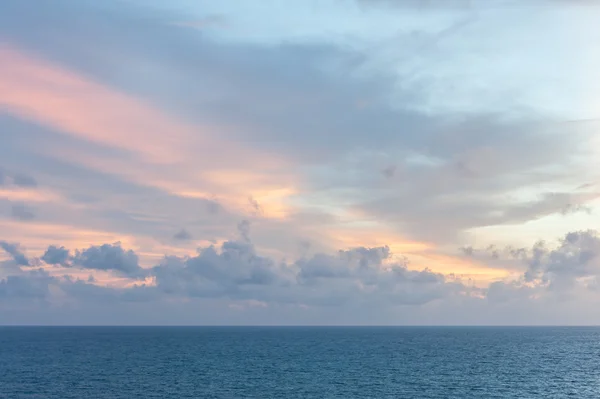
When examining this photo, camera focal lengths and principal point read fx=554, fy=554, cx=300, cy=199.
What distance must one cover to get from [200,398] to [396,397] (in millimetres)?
41276

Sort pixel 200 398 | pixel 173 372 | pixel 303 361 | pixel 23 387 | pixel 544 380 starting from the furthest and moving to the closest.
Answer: pixel 303 361 → pixel 173 372 → pixel 544 380 → pixel 23 387 → pixel 200 398

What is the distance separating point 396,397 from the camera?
118m

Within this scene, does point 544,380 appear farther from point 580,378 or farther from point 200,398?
point 200,398

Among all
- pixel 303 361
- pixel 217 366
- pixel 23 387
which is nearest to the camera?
pixel 23 387

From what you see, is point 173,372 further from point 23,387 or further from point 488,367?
point 488,367

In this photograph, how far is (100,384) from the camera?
133875 millimetres

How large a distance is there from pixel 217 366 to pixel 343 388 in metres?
59.0

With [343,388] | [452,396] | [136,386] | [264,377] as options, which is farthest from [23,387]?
[452,396]

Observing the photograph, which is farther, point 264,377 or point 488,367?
point 488,367

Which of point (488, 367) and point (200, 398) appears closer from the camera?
point (200, 398)

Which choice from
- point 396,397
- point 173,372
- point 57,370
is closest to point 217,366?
point 173,372

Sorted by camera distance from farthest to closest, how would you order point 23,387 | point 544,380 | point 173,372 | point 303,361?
1. point 303,361
2. point 173,372
3. point 544,380
4. point 23,387

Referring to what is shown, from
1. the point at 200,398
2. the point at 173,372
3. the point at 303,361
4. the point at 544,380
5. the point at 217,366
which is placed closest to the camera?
the point at 200,398

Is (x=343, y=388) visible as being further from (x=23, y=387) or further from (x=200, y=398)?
(x=23, y=387)
